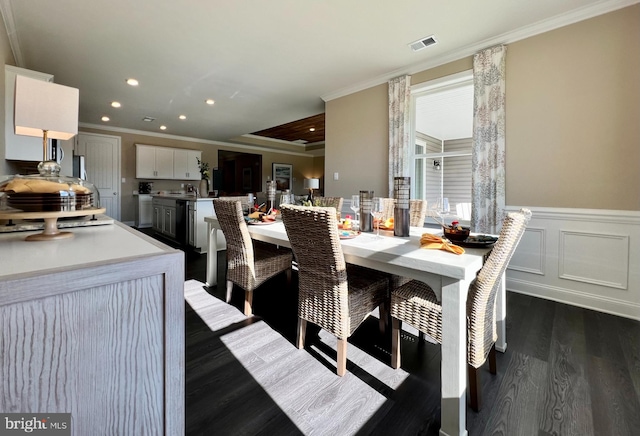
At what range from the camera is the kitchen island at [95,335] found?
1.85 feet

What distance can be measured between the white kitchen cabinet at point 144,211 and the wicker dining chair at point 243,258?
5.65 m

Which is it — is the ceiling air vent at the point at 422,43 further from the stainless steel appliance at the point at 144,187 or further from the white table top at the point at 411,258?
the stainless steel appliance at the point at 144,187

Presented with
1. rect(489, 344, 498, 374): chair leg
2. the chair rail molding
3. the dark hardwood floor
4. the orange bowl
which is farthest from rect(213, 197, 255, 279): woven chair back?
the chair rail molding

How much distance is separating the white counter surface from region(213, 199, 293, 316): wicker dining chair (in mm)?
1101

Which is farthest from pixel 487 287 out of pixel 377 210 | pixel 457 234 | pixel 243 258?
pixel 243 258

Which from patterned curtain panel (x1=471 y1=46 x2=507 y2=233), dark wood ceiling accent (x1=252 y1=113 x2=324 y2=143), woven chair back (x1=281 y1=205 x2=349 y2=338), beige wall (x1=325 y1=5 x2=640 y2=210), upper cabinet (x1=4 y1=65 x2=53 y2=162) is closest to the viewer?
woven chair back (x1=281 y1=205 x2=349 y2=338)

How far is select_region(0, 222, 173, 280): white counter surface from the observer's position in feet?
2.04

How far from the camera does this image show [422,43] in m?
3.01

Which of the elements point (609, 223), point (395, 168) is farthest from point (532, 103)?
point (395, 168)

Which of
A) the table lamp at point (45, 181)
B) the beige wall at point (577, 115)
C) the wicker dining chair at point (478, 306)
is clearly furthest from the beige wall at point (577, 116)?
the table lamp at point (45, 181)

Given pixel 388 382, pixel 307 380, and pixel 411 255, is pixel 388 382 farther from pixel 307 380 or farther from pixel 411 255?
pixel 411 255

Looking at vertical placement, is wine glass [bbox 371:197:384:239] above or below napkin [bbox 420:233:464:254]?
above

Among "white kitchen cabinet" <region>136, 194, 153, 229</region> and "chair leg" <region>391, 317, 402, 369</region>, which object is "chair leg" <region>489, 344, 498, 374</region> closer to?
"chair leg" <region>391, 317, 402, 369</region>

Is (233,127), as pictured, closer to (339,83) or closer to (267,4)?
(339,83)
